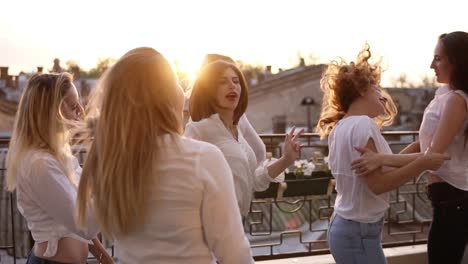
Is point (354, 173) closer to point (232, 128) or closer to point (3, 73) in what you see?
point (232, 128)

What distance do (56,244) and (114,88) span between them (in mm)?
940

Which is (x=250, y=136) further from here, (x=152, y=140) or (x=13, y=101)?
(x=13, y=101)

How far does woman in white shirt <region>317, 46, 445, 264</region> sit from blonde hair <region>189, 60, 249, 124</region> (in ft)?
1.50

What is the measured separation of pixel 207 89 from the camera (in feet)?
8.68

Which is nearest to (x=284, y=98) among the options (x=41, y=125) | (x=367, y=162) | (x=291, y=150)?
(x=291, y=150)

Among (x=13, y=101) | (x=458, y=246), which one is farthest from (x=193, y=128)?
(x=13, y=101)

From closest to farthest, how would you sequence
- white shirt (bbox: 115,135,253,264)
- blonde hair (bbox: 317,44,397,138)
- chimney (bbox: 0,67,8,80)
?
white shirt (bbox: 115,135,253,264), blonde hair (bbox: 317,44,397,138), chimney (bbox: 0,67,8,80)

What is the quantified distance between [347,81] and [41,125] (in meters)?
1.24

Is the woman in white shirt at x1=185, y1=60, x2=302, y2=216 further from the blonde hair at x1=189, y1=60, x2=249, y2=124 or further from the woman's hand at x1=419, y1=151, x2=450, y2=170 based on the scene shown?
the woman's hand at x1=419, y1=151, x2=450, y2=170

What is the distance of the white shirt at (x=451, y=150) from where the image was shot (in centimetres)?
267

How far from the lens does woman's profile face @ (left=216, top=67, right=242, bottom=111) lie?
103 inches

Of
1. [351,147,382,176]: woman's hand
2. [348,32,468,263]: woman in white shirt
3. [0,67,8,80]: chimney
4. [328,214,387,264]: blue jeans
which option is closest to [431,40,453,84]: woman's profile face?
[348,32,468,263]: woman in white shirt

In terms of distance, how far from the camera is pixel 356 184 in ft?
8.04

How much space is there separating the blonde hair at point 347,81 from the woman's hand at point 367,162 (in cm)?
30
